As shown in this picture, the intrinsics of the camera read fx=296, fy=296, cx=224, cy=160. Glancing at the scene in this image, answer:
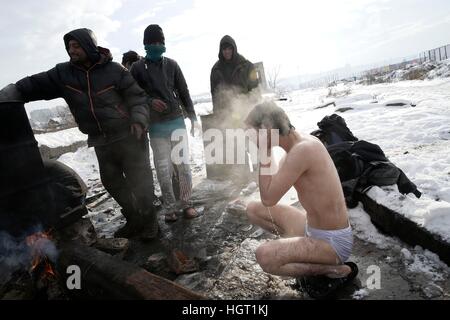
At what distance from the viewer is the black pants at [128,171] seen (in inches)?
152

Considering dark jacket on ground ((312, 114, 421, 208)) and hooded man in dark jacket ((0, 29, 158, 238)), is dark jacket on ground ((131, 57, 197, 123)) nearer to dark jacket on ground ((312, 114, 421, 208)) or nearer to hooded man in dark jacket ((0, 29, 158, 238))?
hooded man in dark jacket ((0, 29, 158, 238))

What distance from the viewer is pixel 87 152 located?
8891mm

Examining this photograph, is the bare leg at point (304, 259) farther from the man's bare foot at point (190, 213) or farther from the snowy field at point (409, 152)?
the man's bare foot at point (190, 213)

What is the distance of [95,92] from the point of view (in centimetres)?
356

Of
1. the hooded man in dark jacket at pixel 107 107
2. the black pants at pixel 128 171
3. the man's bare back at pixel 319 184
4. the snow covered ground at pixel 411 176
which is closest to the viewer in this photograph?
the man's bare back at pixel 319 184

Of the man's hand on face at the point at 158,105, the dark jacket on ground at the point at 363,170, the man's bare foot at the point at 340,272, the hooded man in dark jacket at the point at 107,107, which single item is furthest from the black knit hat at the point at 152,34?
the man's bare foot at the point at 340,272

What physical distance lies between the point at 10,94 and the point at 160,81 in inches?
72.0

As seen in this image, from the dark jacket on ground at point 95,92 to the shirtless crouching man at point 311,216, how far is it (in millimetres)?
1980

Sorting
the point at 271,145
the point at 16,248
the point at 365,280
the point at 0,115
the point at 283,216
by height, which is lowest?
the point at 365,280

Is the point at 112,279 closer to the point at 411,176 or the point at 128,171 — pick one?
the point at 128,171

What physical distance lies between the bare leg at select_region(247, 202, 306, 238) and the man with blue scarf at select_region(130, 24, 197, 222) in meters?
1.47
